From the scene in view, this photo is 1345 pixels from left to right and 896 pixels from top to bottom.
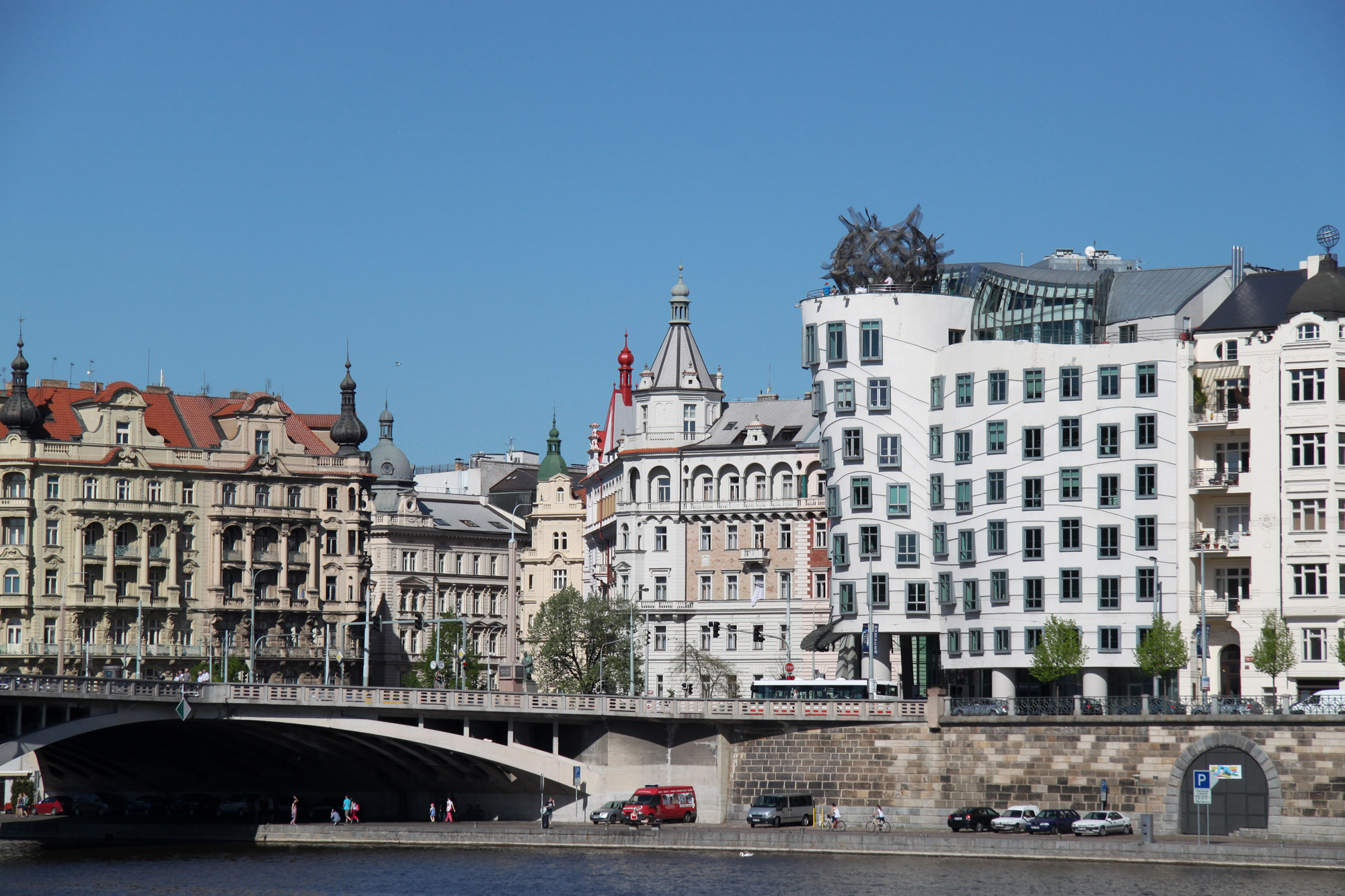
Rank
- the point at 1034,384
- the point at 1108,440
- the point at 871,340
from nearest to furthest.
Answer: the point at 1108,440 < the point at 1034,384 < the point at 871,340

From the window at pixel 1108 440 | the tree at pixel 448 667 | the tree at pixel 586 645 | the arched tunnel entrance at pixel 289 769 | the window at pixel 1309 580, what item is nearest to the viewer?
the window at pixel 1309 580

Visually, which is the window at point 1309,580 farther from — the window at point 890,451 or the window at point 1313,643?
the window at point 890,451

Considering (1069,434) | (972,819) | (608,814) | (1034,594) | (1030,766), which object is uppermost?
(1069,434)

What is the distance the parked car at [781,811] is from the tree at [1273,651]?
21.2 m

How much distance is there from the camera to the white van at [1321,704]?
98.2 m

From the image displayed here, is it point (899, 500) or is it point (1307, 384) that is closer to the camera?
point (1307, 384)

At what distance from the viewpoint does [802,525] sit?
145125mm

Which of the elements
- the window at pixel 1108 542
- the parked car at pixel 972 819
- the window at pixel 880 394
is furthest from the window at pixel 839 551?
the parked car at pixel 972 819

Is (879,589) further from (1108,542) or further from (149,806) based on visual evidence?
(149,806)

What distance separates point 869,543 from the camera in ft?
398

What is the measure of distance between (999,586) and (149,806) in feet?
147

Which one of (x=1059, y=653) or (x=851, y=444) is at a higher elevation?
(x=851, y=444)

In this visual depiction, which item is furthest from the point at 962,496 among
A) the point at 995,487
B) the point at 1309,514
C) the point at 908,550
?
the point at 1309,514

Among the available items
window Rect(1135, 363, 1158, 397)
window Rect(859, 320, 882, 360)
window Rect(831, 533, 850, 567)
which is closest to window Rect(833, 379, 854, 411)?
window Rect(859, 320, 882, 360)
